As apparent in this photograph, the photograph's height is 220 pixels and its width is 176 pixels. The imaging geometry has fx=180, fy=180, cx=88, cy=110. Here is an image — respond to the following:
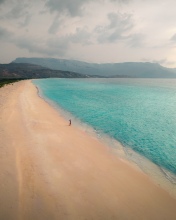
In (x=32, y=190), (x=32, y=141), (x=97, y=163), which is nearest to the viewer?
(x=32, y=190)

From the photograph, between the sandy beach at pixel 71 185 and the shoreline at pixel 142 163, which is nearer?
the sandy beach at pixel 71 185

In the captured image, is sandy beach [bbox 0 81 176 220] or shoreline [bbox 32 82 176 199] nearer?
sandy beach [bbox 0 81 176 220]

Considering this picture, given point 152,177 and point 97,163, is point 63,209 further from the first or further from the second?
point 152,177

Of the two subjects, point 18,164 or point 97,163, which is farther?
point 97,163

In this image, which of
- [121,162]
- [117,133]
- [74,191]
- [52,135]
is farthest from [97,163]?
[117,133]

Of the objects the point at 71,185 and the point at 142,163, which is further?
the point at 142,163

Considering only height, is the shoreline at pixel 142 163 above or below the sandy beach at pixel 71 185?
below

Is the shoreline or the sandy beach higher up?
the sandy beach

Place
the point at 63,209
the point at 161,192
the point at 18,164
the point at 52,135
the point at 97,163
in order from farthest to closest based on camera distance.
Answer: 1. the point at 52,135
2. the point at 97,163
3. the point at 18,164
4. the point at 161,192
5. the point at 63,209
